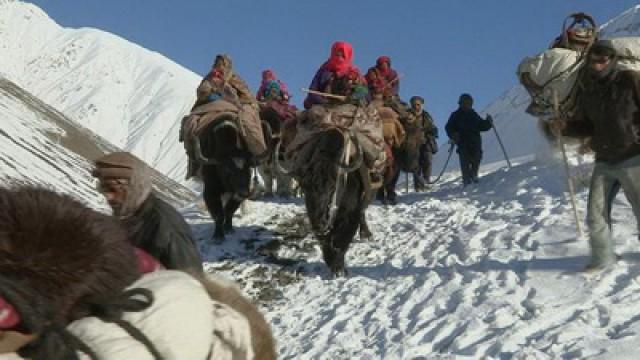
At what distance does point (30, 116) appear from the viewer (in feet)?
253

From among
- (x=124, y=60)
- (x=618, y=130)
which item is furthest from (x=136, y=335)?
(x=124, y=60)

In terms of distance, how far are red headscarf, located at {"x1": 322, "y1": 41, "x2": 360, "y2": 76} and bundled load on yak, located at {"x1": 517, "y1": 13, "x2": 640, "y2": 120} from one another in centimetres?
233

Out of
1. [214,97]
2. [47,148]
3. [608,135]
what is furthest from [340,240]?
[47,148]

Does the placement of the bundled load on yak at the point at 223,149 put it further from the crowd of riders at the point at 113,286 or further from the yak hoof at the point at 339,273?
the crowd of riders at the point at 113,286

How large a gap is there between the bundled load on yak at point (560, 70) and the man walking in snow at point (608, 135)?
0.83 metres

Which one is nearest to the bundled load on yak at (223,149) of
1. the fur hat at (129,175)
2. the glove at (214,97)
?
the glove at (214,97)

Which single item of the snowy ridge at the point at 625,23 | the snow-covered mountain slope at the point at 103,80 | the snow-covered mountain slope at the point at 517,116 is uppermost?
the snow-covered mountain slope at the point at 103,80

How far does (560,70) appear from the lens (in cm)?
740

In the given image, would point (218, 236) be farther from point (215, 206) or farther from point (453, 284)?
point (453, 284)

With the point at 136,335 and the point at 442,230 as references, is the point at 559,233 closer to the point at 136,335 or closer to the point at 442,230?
the point at 442,230

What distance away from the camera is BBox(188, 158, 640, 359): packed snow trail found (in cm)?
512

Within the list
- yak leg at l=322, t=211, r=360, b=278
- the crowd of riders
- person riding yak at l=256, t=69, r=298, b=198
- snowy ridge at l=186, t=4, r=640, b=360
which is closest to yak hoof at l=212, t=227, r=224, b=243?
snowy ridge at l=186, t=4, r=640, b=360

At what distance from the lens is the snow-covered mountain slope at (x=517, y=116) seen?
170 ft

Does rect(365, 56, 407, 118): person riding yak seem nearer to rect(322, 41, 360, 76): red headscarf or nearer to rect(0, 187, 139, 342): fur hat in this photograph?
rect(322, 41, 360, 76): red headscarf
